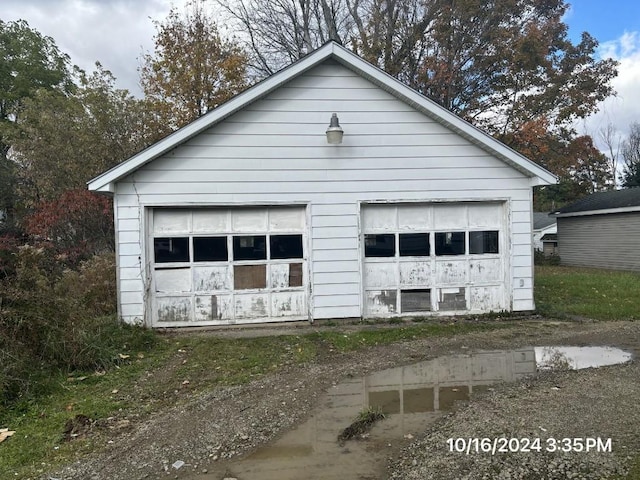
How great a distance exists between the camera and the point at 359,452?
3812mm

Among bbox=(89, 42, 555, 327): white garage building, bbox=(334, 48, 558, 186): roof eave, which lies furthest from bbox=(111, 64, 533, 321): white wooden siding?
bbox=(334, 48, 558, 186): roof eave

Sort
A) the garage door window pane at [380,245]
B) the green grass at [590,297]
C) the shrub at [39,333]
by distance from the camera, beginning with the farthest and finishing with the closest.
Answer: the green grass at [590,297] < the garage door window pane at [380,245] < the shrub at [39,333]

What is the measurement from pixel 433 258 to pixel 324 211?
244cm

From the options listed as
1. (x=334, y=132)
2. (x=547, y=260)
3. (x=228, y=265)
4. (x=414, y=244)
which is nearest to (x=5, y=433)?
(x=228, y=265)

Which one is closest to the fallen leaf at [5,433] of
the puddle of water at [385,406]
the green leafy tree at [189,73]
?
the puddle of water at [385,406]

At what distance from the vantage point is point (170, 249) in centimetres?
893

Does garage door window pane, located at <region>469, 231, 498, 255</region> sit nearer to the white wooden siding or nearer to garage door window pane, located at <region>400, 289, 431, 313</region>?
the white wooden siding

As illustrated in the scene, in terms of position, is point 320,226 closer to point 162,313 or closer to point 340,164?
point 340,164

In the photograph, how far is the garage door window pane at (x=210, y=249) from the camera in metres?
9.01

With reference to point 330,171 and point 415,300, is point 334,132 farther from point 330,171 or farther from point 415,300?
point 415,300

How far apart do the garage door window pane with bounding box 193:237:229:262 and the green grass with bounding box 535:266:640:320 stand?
665cm

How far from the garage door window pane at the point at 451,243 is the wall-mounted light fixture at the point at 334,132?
2.92 metres

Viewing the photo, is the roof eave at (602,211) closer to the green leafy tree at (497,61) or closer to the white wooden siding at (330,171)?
the green leafy tree at (497,61)

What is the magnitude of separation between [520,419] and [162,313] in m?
6.66
